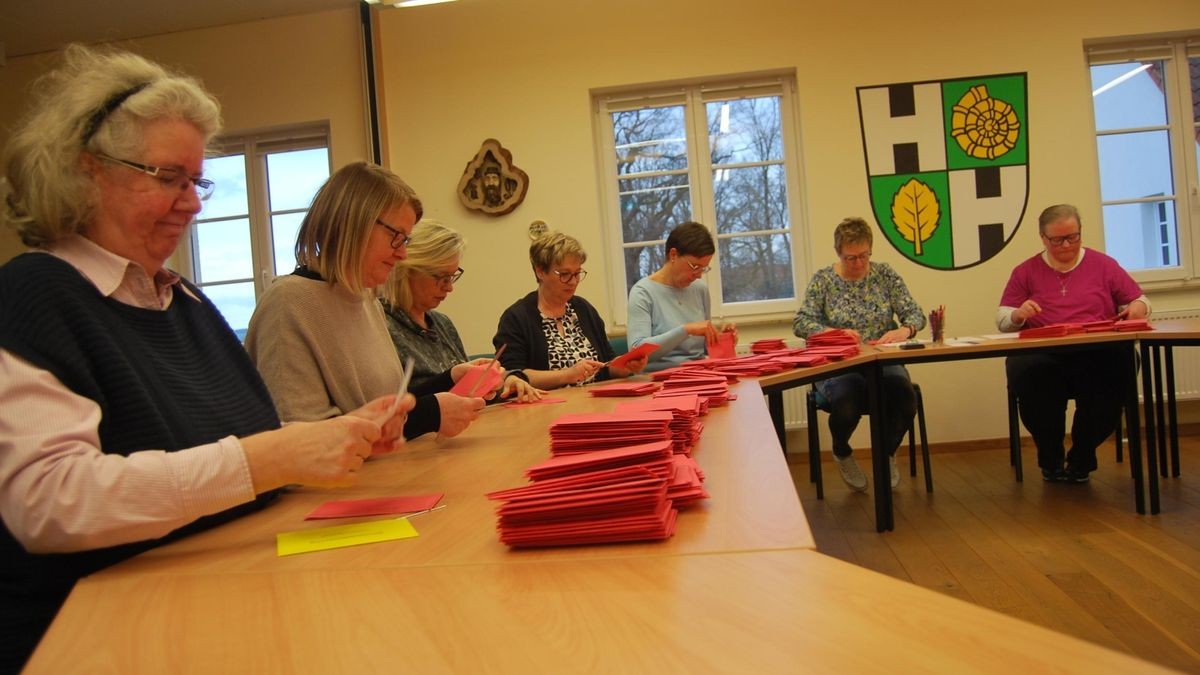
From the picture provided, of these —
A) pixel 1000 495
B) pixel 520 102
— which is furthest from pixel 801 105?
pixel 1000 495

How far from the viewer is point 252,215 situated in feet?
19.0

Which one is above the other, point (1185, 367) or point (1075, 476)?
point (1185, 367)

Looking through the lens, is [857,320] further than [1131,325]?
Yes

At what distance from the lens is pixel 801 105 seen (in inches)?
204

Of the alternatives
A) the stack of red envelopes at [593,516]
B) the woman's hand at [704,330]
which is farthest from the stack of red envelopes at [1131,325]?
the stack of red envelopes at [593,516]

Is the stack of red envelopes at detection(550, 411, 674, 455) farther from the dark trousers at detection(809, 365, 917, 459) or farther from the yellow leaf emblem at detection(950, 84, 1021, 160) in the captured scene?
the yellow leaf emblem at detection(950, 84, 1021, 160)

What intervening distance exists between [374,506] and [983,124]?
4.96 meters

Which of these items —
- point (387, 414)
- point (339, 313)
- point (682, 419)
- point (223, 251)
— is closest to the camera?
point (387, 414)

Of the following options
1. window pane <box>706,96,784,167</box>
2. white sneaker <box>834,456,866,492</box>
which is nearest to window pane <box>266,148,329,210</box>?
window pane <box>706,96,784,167</box>

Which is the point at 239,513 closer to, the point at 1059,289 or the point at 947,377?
the point at 1059,289

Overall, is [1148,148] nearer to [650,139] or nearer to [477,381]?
[650,139]

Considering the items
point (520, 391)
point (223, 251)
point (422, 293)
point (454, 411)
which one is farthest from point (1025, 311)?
point (223, 251)

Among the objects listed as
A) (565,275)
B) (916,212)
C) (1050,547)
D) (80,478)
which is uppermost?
(916,212)

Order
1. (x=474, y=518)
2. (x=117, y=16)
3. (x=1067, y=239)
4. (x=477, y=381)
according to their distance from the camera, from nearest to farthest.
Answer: (x=474, y=518) → (x=477, y=381) → (x=1067, y=239) → (x=117, y=16)
